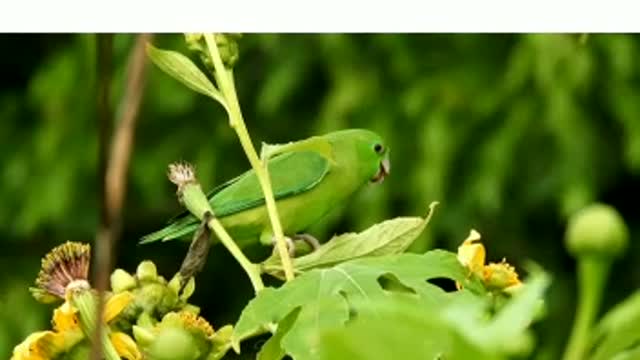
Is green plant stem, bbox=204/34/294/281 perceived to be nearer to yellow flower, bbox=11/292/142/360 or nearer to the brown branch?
yellow flower, bbox=11/292/142/360

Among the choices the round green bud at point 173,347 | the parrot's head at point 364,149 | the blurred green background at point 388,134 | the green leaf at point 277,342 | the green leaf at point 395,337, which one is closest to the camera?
the green leaf at point 395,337

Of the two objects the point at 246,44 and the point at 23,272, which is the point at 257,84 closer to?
the point at 246,44

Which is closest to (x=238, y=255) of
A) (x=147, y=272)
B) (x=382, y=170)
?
(x=147, y=272)

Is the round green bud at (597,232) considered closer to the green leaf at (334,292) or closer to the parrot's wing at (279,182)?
the green leaf at (334,292)

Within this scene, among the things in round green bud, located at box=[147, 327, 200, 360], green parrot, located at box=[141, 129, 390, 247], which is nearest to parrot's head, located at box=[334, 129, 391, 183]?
green parrot, located at box=[141, 129, 390, 247]

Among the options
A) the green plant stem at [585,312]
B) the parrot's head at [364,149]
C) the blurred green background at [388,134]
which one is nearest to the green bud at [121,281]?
the parrot's head at [364,149]

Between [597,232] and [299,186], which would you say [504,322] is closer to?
[597,232]
